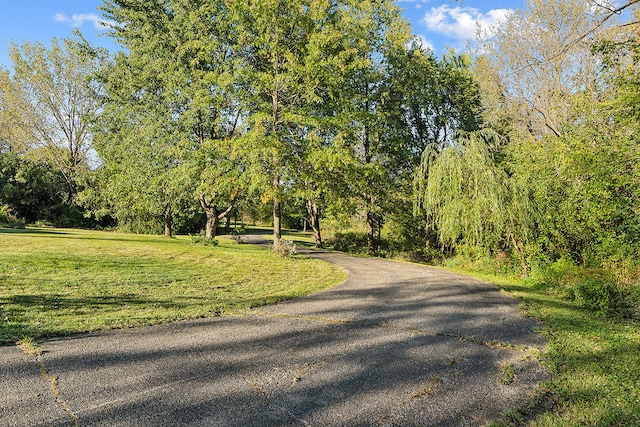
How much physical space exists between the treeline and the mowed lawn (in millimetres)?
3834

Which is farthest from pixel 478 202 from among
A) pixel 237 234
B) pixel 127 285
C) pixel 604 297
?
pixel 237 234

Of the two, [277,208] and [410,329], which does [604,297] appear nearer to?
[410,329]

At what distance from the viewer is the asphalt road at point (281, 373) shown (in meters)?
2.89

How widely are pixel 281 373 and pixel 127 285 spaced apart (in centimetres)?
540

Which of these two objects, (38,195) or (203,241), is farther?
(38,195)

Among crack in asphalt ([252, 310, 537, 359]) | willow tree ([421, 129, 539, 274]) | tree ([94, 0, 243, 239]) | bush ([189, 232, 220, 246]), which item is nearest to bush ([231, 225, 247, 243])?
tree ([94, 0, 243, 239])

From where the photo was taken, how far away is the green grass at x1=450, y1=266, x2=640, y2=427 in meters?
3.08

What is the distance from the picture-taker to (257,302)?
6.74m

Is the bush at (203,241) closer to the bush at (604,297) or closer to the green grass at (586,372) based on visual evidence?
the green grass at (586,372)

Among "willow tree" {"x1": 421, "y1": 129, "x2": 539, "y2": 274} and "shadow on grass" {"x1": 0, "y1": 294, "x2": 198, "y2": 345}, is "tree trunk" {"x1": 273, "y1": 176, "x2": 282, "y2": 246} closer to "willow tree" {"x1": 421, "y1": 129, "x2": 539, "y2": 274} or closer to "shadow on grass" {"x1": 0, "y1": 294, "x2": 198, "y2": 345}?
"willow tree" {"x1": 421, "y1": 129, "x2": 539, "y2": 274}

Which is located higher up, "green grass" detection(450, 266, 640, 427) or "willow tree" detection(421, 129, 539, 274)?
"willow tree" detection(421, 129, 539, 274)

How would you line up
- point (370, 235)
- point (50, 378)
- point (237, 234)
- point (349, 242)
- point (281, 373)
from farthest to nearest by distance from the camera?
1. point (237, 234)
2. point (349, 242)
3. point (370, 235)
4. point (281, 373)
5. point (50, 378)

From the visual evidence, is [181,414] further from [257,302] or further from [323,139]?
[323,139]

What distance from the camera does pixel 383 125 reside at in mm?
19922
